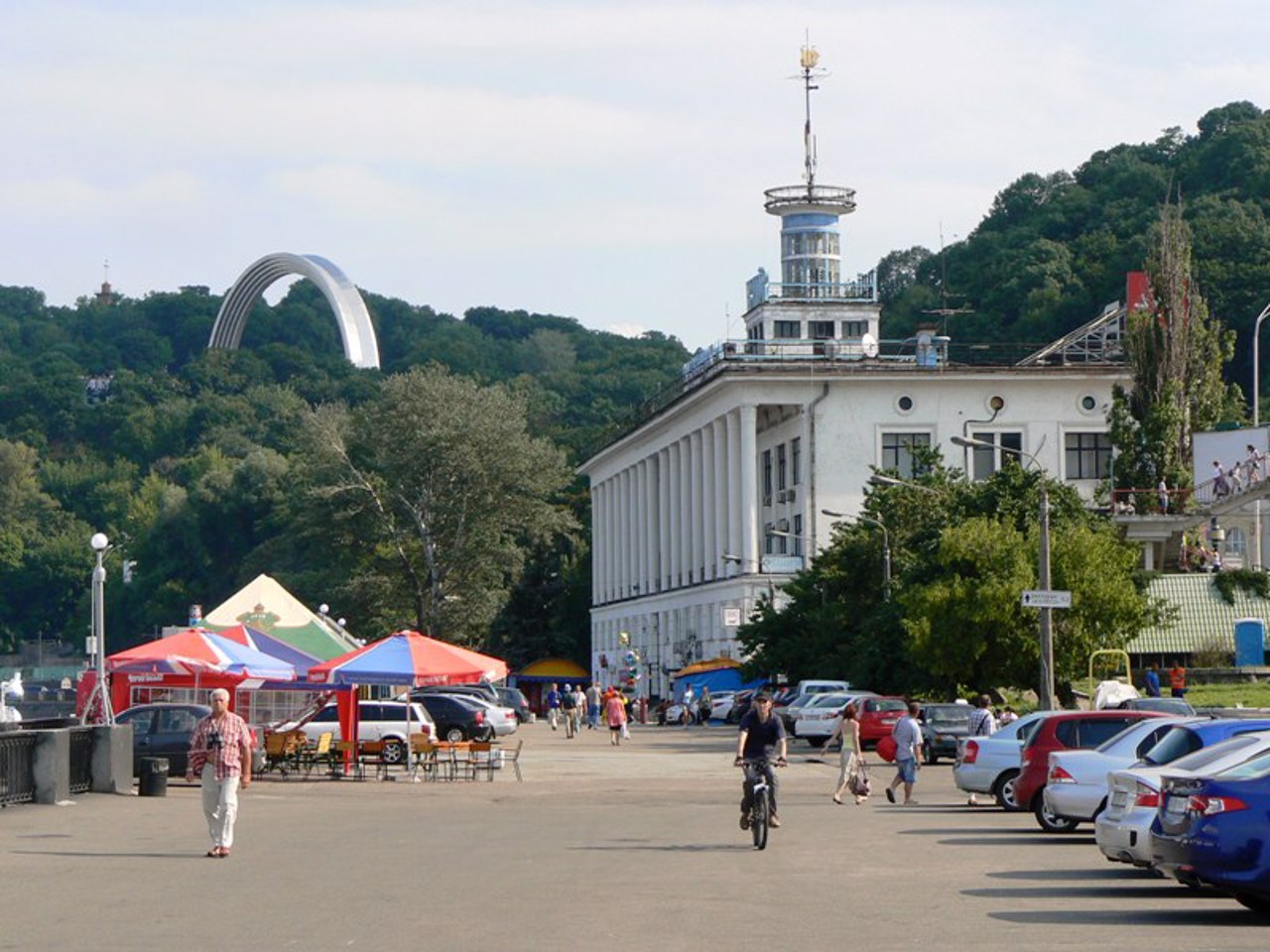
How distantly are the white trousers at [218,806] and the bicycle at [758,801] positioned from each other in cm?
553

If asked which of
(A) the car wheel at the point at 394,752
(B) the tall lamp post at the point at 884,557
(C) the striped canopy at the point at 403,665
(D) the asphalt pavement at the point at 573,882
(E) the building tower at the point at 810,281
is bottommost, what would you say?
(D) the asphalt pavement at the point at 573,882

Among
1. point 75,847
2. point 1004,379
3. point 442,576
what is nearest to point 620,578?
point 442,576

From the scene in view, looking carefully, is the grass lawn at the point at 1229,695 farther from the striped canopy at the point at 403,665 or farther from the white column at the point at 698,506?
the white column at the point at 698,506

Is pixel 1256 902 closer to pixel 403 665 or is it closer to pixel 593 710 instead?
pixel 403 665

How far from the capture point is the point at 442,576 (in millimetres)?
104312

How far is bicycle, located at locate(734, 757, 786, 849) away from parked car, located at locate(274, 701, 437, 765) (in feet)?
74.6

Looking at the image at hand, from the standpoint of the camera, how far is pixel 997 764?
1211 inches

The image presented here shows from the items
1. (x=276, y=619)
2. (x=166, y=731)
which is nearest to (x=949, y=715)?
(x=276, y=619)

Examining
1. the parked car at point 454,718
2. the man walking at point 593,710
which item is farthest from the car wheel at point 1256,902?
the man walking at point 593,710

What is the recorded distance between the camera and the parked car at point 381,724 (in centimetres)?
4709

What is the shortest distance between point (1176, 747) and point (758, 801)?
4.71 m

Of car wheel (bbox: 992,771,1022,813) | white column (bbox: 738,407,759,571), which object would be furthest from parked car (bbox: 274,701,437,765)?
white column (bbox: 738,407,759,571)

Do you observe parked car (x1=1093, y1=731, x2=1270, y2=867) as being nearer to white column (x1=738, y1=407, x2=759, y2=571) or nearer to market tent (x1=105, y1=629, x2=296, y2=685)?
market tent (x1=105, y1=629, x2=296, y2=685)

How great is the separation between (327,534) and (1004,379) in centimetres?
3315
